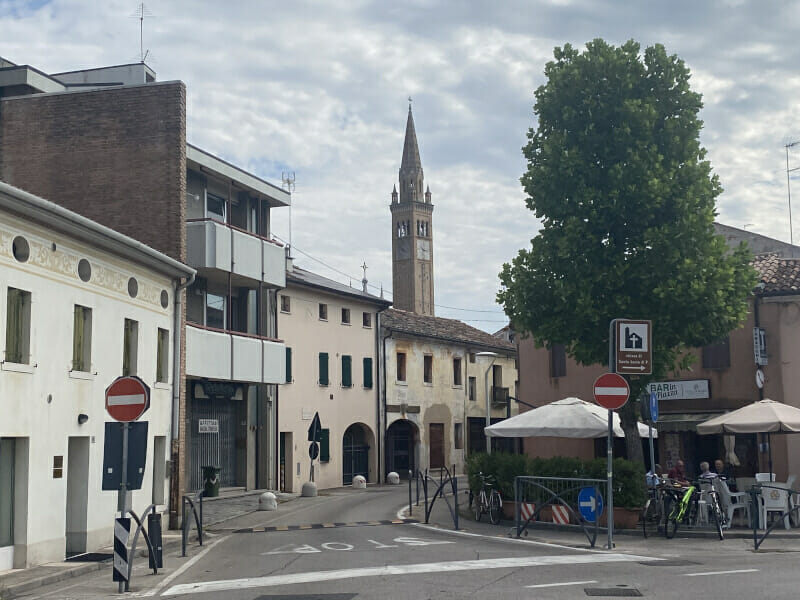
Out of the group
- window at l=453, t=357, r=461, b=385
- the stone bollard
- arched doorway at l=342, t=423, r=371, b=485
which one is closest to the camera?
the stone bollard

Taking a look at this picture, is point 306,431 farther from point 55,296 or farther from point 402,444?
point 55,296

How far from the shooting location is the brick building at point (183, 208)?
2372 centimetres

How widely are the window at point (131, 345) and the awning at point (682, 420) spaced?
15727 mm

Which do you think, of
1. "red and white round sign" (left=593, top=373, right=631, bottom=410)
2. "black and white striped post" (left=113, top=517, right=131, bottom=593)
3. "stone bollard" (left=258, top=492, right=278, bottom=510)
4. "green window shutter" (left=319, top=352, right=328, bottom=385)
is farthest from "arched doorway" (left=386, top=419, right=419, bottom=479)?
"black and white striped post" (left=113, top=517, right=131, bottom=593)

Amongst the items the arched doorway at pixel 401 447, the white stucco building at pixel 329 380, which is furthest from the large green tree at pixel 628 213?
the arched doorway at pixel 401 447

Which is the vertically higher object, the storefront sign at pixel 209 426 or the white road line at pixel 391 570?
the storefront sign at pixel 209 426

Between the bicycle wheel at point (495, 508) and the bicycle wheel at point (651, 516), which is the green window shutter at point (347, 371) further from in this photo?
the bicycle wheel at point (651, 516)

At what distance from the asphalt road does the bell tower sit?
109663 millimetres

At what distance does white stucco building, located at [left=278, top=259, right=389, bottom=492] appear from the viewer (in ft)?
122

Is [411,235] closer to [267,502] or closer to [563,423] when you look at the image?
[267,502]

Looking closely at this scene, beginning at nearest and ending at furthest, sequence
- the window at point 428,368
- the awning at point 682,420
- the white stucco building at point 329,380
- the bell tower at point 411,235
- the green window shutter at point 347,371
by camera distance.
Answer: the awning at point 682,420
the white stucco building at point 329,380
the green window shutter at point 347,371
the window at point 428,368
the bell tower at point 411,235

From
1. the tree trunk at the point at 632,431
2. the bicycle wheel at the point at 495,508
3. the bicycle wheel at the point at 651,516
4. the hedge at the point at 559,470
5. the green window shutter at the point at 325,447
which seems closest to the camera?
the bicycle wheel at the point at 651,516

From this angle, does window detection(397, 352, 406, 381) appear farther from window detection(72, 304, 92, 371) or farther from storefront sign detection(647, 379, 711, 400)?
window detection(72, 304, 92, 371)

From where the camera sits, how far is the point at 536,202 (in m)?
24.0
